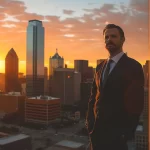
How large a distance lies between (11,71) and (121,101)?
37129mm

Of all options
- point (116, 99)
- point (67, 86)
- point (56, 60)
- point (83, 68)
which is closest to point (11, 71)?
point (56, 60)

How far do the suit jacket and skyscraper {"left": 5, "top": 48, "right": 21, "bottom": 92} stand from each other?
32953 millimetres

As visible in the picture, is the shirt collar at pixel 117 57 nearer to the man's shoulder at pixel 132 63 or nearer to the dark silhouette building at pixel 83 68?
the man's shoulder at pixel 132 63

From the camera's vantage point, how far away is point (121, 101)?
0.74m

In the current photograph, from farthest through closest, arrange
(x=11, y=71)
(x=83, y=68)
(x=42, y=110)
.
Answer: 1. (x=11, y=71)
2. (x=83, y=68)
3. (x=42, y=110)

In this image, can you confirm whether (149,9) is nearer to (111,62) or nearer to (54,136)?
(111,62)

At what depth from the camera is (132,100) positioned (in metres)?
0.72

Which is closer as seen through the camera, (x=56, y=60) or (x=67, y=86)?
(x=67, y=86)

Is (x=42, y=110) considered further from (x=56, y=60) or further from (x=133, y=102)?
(x=56, y=60)

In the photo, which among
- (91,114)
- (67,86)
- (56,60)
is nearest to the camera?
(91,114)

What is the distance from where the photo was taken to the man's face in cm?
79

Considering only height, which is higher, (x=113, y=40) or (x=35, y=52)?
(x=35, y=52)

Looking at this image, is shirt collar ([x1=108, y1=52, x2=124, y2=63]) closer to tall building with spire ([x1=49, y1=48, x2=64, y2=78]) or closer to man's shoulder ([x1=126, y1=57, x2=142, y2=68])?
man's shoulder ([x1=126, y1=57, x2=142, y2=68])

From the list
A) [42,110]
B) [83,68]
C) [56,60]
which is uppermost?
[56,60]
